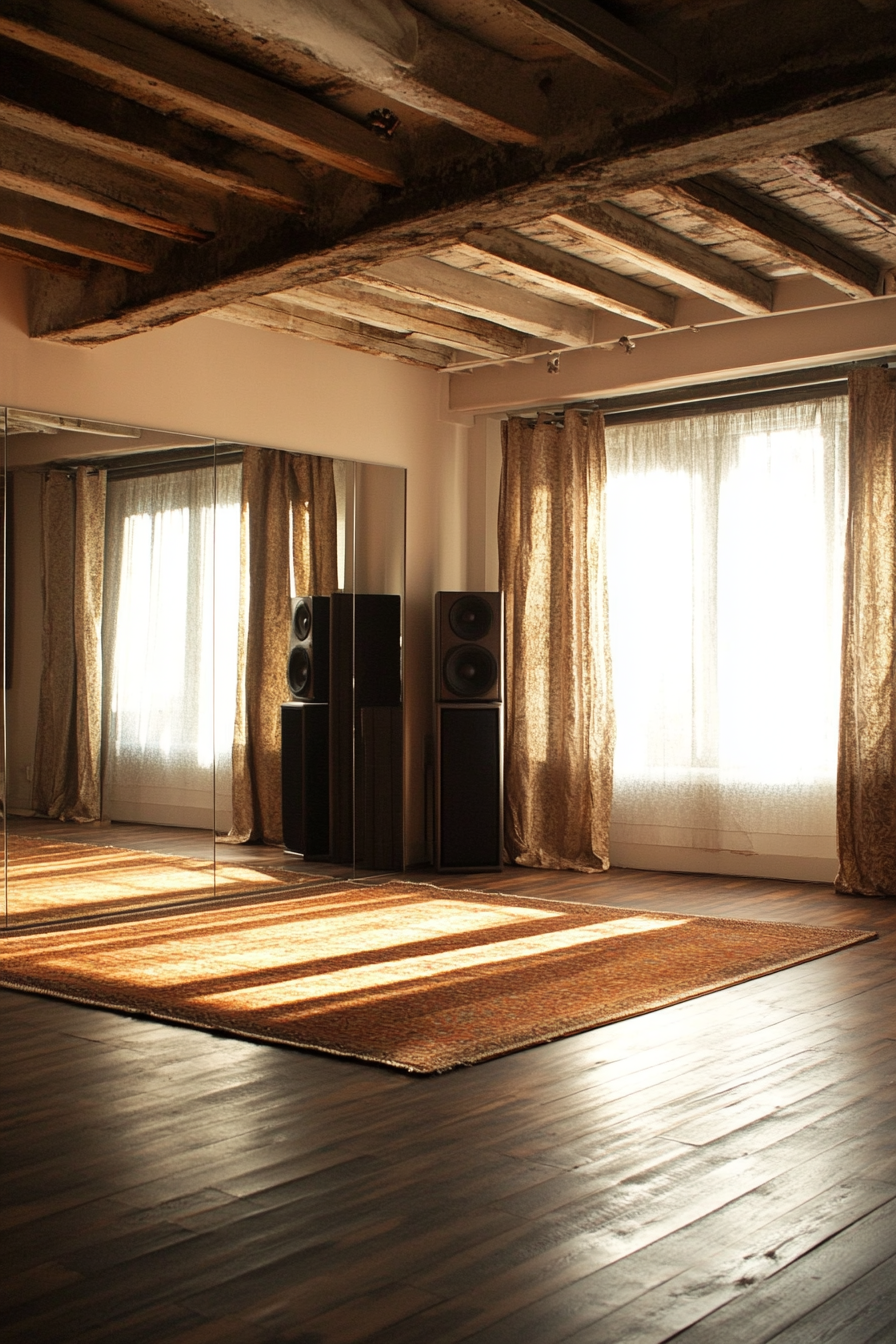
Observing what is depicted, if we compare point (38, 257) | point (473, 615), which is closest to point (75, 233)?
point (38, 257)

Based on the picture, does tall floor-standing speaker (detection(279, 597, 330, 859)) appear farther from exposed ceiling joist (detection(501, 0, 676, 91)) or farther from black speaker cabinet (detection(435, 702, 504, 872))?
exposed ceiling joist (detection(501, 0, 676, 91))

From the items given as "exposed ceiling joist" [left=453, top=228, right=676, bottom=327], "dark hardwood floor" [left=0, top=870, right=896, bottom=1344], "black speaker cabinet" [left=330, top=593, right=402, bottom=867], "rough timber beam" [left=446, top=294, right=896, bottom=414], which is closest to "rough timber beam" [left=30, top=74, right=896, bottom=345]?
"exposed ceiling joist" [left=453, top=228, right=676, bottom=327]

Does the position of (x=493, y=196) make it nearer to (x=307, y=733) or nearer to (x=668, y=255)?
(x=668, y=255)

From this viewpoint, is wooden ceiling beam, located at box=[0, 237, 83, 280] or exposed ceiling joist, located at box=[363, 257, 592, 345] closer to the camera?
wooden ceiling beam, located at box=[0, 237, 83, 280]

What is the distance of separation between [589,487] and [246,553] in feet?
6.31

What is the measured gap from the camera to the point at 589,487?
6.70 meters

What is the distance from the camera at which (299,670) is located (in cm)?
592

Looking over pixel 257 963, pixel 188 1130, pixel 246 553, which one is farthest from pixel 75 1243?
pixel 246 553

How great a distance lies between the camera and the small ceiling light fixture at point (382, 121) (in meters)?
3.48

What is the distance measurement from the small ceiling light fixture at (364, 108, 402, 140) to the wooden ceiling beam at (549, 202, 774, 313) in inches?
42.9

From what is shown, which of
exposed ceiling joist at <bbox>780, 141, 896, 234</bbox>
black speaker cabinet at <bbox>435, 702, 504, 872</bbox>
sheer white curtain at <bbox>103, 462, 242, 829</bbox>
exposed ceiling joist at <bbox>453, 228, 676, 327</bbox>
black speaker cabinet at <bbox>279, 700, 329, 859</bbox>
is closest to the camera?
exposed ceiling joist at <bbox>780, 141, 896, 234</bbox>

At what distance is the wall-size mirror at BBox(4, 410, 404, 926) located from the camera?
499cm

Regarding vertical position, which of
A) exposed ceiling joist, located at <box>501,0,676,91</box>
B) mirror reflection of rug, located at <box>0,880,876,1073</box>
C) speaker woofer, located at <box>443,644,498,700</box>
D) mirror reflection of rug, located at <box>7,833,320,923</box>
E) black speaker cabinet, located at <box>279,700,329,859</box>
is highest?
exposed ceiling joist, located at <box>501,0,676,91</box>

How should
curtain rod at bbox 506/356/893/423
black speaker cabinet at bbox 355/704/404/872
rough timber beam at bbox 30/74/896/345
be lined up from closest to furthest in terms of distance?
rough timber beam at bbox 30/74/896/345, curtain rod at bbox 506/356/893/423, black speaker cabinet at bbox 355/704/404/872
